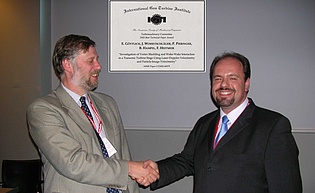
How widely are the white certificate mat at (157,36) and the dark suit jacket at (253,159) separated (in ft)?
6.32

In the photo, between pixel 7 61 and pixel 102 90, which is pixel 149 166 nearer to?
pixel 102 90

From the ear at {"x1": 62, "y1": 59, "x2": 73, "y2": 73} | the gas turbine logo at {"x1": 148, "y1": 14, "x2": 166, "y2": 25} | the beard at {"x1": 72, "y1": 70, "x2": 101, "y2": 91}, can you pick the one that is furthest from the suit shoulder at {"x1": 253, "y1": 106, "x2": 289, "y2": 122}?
the gas turbine logo at {"x1": 148, "y1": 14, "x2": 166, "y2": 25}

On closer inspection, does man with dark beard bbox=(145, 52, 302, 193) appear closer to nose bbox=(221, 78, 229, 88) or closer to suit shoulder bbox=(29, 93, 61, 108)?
nose bbox=(221, 78, 229, 88)

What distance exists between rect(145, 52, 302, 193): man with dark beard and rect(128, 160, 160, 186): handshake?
0.43 meters

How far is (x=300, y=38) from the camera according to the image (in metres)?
4.47

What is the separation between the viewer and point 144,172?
304cm

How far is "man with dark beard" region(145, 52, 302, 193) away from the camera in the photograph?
245 centimetres

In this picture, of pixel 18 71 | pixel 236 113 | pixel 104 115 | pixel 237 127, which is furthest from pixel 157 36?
pixel 237 127

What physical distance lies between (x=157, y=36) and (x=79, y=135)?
2138 millimetres

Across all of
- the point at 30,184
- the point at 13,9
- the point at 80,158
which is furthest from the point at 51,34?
the point at 80,158

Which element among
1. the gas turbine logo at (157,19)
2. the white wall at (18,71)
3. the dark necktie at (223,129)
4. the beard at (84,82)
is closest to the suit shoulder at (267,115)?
the dark necktie at (223,129)

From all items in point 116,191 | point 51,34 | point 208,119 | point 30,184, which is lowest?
point 30,184

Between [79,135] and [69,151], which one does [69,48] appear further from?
[69,151]

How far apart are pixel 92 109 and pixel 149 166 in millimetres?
623
